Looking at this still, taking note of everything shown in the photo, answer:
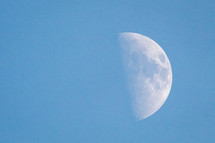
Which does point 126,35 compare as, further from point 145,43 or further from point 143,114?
point 143,114

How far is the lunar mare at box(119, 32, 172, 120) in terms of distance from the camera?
213 inches

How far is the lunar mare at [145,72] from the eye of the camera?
5.41m

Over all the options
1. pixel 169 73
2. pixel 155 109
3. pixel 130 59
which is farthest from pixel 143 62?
pixel 155 109

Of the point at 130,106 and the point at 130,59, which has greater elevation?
the point at 130,59

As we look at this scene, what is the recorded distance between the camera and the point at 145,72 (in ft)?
18.1

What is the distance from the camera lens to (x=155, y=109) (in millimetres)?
5551

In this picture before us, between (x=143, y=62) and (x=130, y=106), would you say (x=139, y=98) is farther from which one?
(x=143, y=62)

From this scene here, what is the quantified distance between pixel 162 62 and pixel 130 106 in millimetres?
1255

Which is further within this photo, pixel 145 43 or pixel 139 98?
pixel 145 43

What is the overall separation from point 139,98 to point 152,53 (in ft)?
3.62

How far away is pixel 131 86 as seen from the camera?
546cm

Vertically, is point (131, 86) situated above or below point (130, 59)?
below

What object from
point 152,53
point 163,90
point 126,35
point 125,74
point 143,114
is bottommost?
point 143,114

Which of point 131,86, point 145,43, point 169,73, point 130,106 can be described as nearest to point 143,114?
point 130,106
